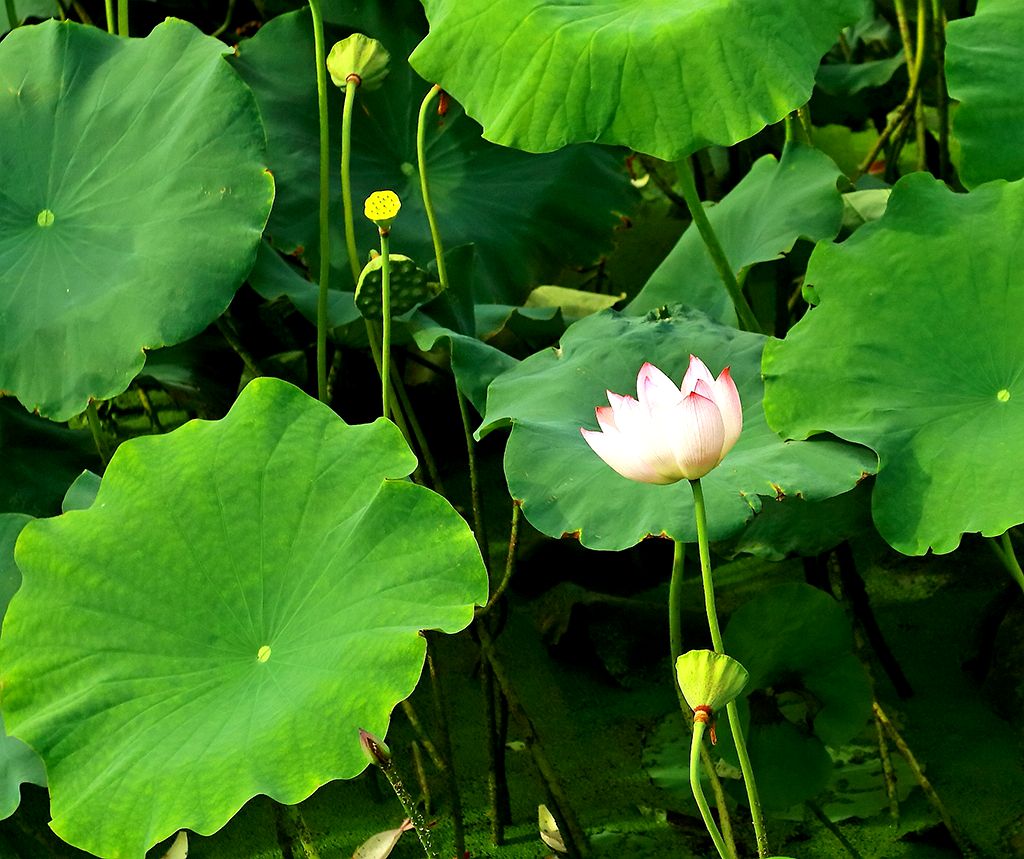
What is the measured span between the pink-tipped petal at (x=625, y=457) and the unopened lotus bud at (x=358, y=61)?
64 cm

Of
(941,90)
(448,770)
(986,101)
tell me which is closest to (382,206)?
(448,770)

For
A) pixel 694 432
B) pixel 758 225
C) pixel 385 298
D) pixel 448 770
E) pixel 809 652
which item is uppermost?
pixel 694 432

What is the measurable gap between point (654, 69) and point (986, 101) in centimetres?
49

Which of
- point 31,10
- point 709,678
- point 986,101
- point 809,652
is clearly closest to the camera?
point 709,678

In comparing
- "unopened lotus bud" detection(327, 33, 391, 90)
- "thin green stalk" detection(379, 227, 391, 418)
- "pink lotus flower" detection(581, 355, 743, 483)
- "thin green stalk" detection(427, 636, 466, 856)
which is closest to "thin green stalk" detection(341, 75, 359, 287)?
"unopened lotus bud" detection(327, 33, 391, 90)

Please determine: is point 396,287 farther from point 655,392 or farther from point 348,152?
point 655,392

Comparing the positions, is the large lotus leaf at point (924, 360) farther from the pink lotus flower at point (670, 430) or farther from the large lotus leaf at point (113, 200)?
the large lotus leaf at point (113, 200)

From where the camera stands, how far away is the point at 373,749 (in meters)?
1.08

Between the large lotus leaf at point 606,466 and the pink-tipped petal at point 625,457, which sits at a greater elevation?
the pink-tipped petal at point 625,457

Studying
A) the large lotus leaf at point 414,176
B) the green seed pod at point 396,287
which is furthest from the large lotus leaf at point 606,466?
the large lotus leaf at point 414,176

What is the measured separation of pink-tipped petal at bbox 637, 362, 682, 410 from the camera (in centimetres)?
102

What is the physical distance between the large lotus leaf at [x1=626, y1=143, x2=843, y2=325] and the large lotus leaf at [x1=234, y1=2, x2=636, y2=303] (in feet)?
1.01

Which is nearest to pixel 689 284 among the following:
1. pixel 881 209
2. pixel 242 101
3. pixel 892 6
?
pixel 881 209

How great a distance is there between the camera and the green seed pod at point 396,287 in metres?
1.46
